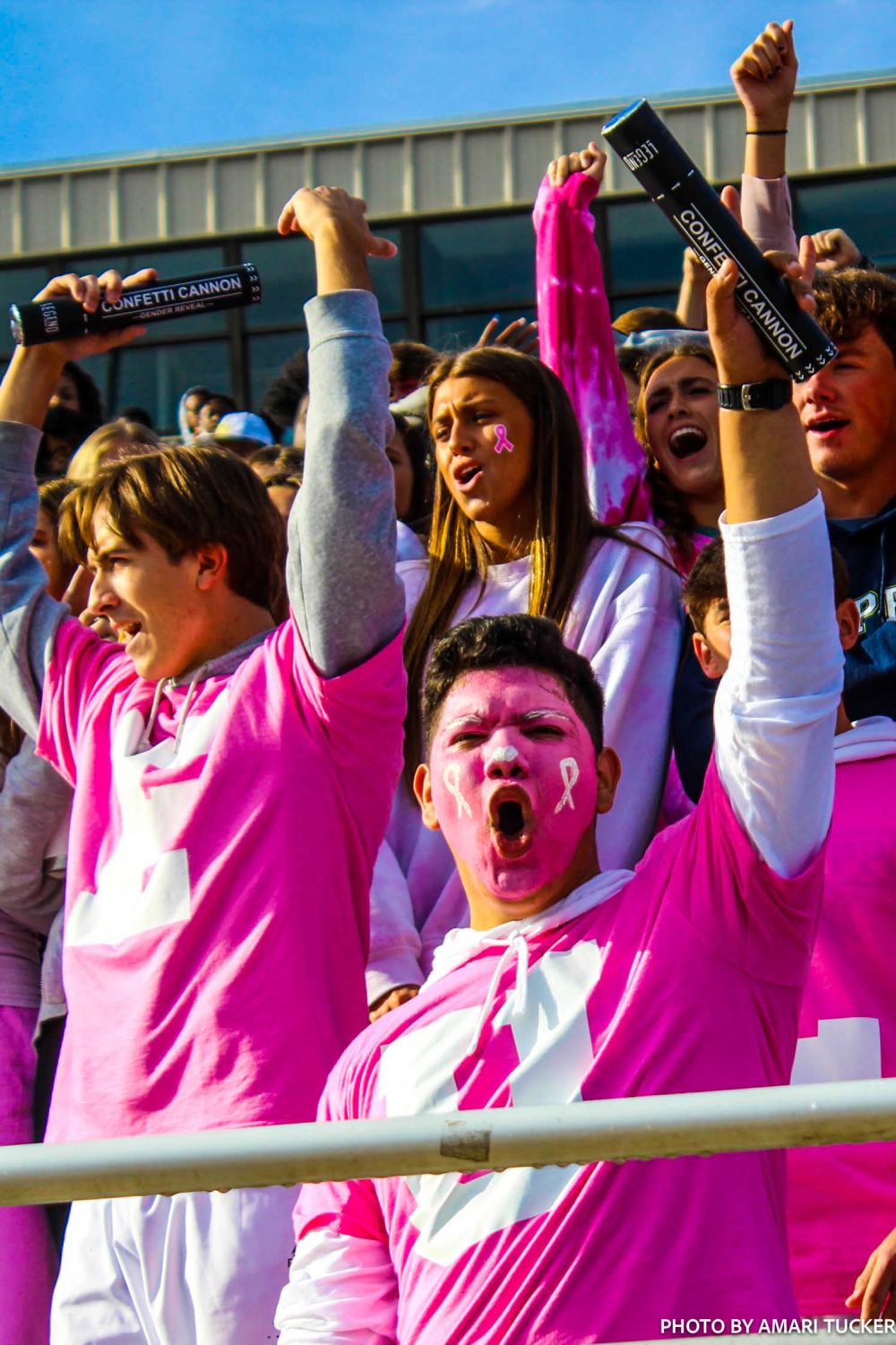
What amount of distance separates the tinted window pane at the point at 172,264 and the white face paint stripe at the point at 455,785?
937 cm

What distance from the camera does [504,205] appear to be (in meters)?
11.2

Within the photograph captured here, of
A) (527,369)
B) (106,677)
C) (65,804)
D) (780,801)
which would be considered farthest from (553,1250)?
(527,369)

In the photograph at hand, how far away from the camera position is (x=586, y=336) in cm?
409

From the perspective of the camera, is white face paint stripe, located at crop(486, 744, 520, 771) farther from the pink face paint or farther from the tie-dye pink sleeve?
the tie-dye pink sleeve

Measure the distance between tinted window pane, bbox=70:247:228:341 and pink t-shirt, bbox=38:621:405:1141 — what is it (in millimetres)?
8970

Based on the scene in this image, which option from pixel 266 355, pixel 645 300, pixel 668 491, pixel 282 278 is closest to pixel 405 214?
pixel 282 278

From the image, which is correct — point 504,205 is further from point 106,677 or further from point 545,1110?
point 545,1110

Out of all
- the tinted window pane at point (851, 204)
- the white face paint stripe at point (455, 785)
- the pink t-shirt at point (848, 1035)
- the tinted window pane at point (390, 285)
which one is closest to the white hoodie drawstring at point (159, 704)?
the white face paint stripe at point (455, 785)

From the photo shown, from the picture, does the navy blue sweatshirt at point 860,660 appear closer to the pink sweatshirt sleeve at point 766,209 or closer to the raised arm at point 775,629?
the pink sweatshirt sleeve at point 766,209

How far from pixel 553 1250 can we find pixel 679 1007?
1.00 ft

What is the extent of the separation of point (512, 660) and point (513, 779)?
0.74 feet

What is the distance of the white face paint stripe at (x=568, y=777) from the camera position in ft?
7.80

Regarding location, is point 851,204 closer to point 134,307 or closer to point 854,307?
point 854,307

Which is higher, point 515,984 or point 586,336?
point 586,336
